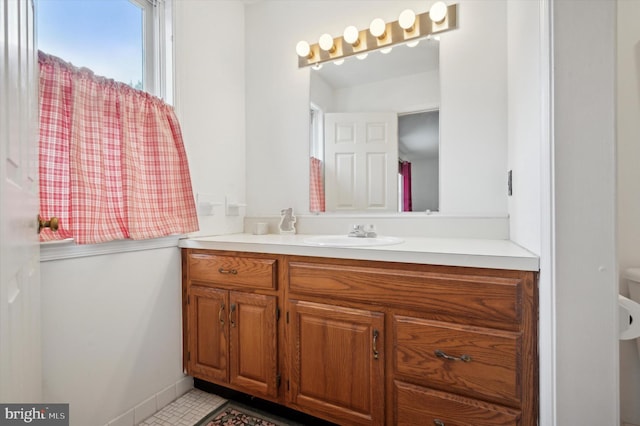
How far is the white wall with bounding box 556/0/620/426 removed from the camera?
77 cm

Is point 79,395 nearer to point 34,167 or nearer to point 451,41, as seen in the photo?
point 34,167

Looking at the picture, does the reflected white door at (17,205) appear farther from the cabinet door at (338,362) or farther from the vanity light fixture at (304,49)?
the vanity light fixture at (304,49)

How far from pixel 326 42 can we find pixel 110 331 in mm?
1967

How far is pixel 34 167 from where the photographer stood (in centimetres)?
87

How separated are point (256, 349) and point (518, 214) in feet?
4.36

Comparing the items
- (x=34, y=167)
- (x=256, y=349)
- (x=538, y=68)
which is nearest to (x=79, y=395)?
(x=256, y=349)

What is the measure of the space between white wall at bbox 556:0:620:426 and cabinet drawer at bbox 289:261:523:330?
0.16 m

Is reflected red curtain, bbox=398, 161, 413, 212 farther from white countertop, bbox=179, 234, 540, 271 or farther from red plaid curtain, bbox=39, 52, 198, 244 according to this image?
red plaid curtain, bbox=39, 52, 198, 244

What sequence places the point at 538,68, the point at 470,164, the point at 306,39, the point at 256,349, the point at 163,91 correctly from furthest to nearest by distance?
the point at 306,39
the point at 163,91
the point at 470,164
the point at 256,349
the point at 538,68

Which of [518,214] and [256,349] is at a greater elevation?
[518,214]

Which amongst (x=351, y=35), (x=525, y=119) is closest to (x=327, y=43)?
(x=351, y=35)

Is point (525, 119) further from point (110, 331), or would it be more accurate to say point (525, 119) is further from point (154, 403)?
point (154, 403)

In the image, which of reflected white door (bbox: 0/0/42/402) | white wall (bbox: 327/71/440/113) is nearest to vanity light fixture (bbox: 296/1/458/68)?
white wall (bbox: 327/71/440/113)

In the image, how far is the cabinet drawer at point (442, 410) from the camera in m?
0.98
